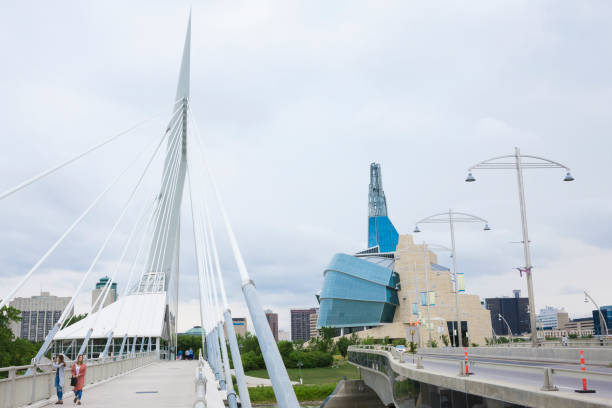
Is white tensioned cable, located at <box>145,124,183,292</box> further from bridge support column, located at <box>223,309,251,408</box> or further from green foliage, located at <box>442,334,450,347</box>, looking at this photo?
green foliage, located at <box>442,334,450,347</box>

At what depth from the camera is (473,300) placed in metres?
114

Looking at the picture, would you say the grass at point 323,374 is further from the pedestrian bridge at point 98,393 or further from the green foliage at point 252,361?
the pedestrian bridge at point 98,393

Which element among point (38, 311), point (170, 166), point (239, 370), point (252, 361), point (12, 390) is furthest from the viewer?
point (38, 311)

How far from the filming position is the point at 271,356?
5.80m

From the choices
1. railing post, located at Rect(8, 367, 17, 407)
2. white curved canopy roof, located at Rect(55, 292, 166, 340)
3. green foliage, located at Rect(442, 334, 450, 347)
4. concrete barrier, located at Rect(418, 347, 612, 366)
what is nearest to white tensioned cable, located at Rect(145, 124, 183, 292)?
white curved canopy roof, located at Rect(55, 292, 166, 340)

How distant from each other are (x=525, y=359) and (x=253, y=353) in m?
66.5

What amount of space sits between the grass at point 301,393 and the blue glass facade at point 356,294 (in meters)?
58.7

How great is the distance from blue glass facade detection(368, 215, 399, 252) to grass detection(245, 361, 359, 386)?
200 ft

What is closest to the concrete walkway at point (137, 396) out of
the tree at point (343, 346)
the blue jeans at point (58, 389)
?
the blue jeans at point (58, 389)

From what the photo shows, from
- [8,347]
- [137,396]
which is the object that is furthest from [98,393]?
[8,347]

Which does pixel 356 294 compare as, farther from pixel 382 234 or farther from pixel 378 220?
pixel 378 220

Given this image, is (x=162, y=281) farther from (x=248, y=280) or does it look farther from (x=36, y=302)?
(x=36, y=302)

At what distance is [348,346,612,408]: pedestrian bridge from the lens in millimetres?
10555

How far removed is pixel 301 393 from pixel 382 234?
96.2 m
